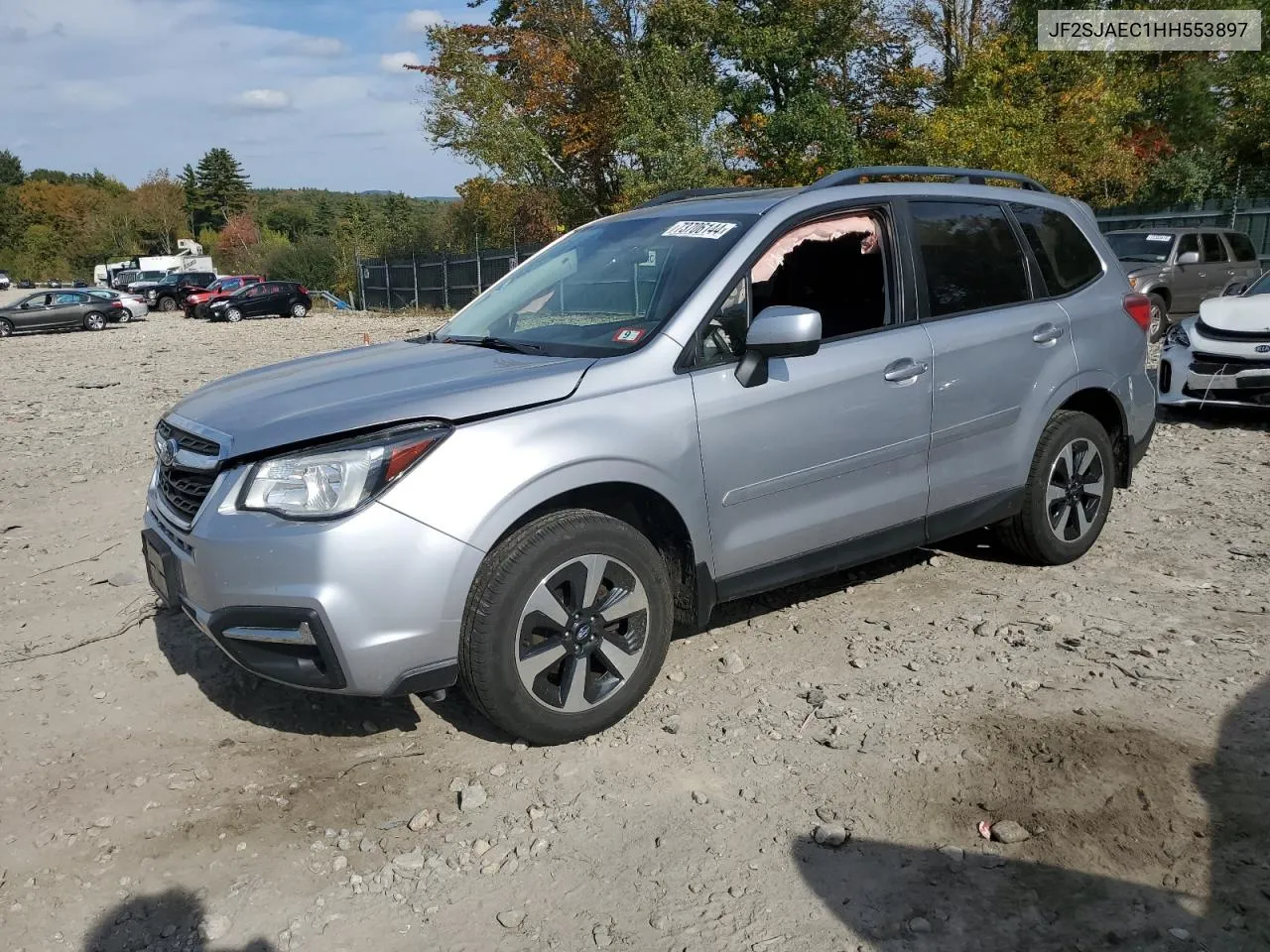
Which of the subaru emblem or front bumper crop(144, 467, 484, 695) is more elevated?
the subaru emblem

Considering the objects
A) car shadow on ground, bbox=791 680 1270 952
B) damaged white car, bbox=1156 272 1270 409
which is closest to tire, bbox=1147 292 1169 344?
damaged white car, bbox=1156 272 1270 409

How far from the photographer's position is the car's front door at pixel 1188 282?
51.4 feet

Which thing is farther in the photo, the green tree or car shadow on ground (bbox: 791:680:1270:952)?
the green tree

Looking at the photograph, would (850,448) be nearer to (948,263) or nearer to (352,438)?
(948,263)

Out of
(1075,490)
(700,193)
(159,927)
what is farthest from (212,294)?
(159,927)

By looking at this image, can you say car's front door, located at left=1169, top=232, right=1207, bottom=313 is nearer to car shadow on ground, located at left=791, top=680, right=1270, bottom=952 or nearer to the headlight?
car shadow on ground, located at left=791, top=680, right=1270, bottom=952

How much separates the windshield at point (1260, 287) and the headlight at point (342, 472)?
8.24m

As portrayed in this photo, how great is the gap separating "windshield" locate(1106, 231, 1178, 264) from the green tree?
14184cm

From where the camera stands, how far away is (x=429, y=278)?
1524 inches

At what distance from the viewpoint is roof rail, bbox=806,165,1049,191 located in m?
4.39

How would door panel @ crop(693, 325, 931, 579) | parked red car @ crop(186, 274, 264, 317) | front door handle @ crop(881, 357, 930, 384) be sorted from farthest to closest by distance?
parked red car @ crop(186, 274, 264, 317)
front door handle @ crop(881, 357, 930, 384)
door panel @ crop(693, 325, 931, 579)

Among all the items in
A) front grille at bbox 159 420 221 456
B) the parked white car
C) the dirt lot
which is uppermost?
the parked white car

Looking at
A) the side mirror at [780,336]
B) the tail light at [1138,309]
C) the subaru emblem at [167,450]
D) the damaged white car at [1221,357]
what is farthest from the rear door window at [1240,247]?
the subaru emblem at [167,450]

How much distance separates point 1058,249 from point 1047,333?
55 cm
